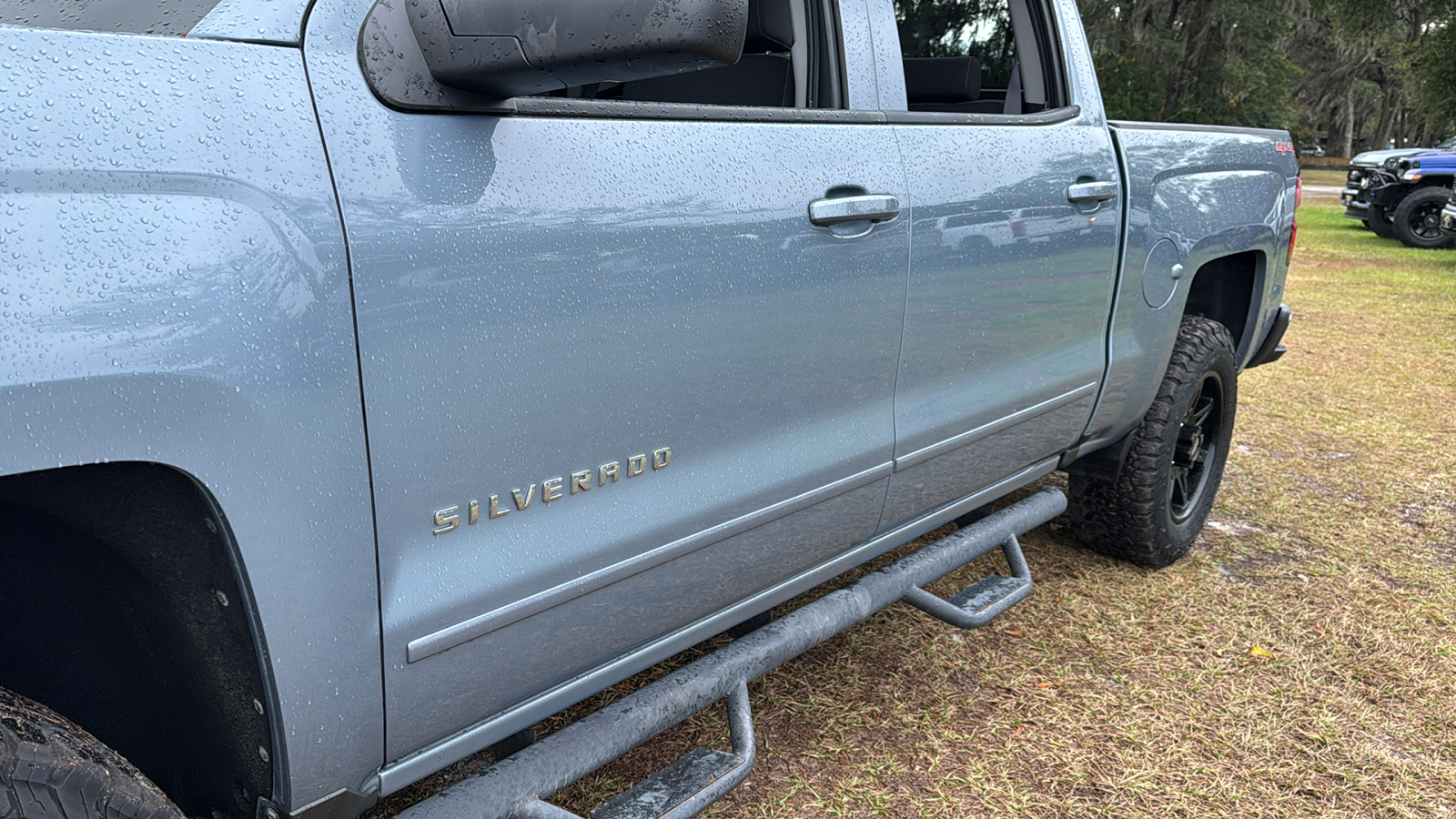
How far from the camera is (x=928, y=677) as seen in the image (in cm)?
304

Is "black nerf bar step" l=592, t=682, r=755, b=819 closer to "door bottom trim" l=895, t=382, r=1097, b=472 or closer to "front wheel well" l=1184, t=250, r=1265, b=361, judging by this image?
"door bottom trim" l=895, t=382, r=1097, b=472

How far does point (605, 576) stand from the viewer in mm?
1694

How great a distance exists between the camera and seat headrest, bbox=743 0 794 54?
7.54ft

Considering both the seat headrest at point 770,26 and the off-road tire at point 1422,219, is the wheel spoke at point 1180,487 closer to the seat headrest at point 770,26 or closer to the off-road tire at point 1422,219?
the seat headrest at point 770,26

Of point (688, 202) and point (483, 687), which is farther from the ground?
point (688, 202)

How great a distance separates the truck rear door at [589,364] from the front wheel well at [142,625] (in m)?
0.18

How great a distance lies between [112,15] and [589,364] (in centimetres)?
75

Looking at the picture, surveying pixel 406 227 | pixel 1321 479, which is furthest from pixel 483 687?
pixel 1321 479

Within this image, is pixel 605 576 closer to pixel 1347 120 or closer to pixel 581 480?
pixel 581 480

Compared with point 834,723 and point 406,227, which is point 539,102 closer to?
point 406,227

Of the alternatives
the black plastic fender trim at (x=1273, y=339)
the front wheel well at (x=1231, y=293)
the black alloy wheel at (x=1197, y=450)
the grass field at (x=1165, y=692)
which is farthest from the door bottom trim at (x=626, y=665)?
the black plastic fender trim at (x=1273, y=339)

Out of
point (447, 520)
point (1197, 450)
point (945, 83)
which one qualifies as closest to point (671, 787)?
point (447, 520)

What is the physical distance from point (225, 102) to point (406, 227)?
24cm

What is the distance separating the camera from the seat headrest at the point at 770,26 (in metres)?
2.30
